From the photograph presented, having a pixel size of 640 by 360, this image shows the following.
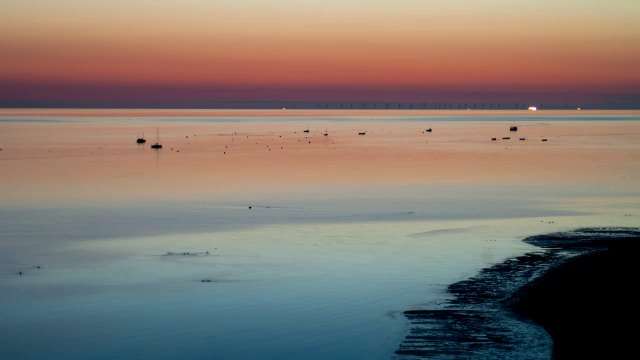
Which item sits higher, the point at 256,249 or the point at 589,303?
the point at 589,303

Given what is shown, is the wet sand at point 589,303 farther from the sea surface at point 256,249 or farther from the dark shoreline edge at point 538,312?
the sea surface at point 256,249

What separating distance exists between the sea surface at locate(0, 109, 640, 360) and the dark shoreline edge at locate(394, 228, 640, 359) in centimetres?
35

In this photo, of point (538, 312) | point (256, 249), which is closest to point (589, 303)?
point (538, 312)

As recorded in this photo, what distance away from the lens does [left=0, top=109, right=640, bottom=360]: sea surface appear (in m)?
13.0

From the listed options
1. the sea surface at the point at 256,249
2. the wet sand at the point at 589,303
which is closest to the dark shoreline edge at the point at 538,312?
the wet sand at the point at 589,303

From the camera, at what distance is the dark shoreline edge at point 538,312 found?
1126 centimetres

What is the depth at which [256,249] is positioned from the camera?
2017 cm

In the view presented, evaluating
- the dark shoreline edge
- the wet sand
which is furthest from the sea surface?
the wet sand

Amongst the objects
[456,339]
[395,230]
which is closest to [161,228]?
[395,230]

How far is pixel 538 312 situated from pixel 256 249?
8.72m

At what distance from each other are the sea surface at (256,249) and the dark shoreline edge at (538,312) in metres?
0.35

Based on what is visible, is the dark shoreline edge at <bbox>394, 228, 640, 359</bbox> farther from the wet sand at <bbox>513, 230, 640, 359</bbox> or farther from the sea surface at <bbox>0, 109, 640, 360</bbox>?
the sea surface at <bbox>0, 109, 640, 360</bbox>

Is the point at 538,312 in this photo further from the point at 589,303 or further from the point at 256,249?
the point at 256,249

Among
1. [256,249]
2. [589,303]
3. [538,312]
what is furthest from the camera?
[256,249]
